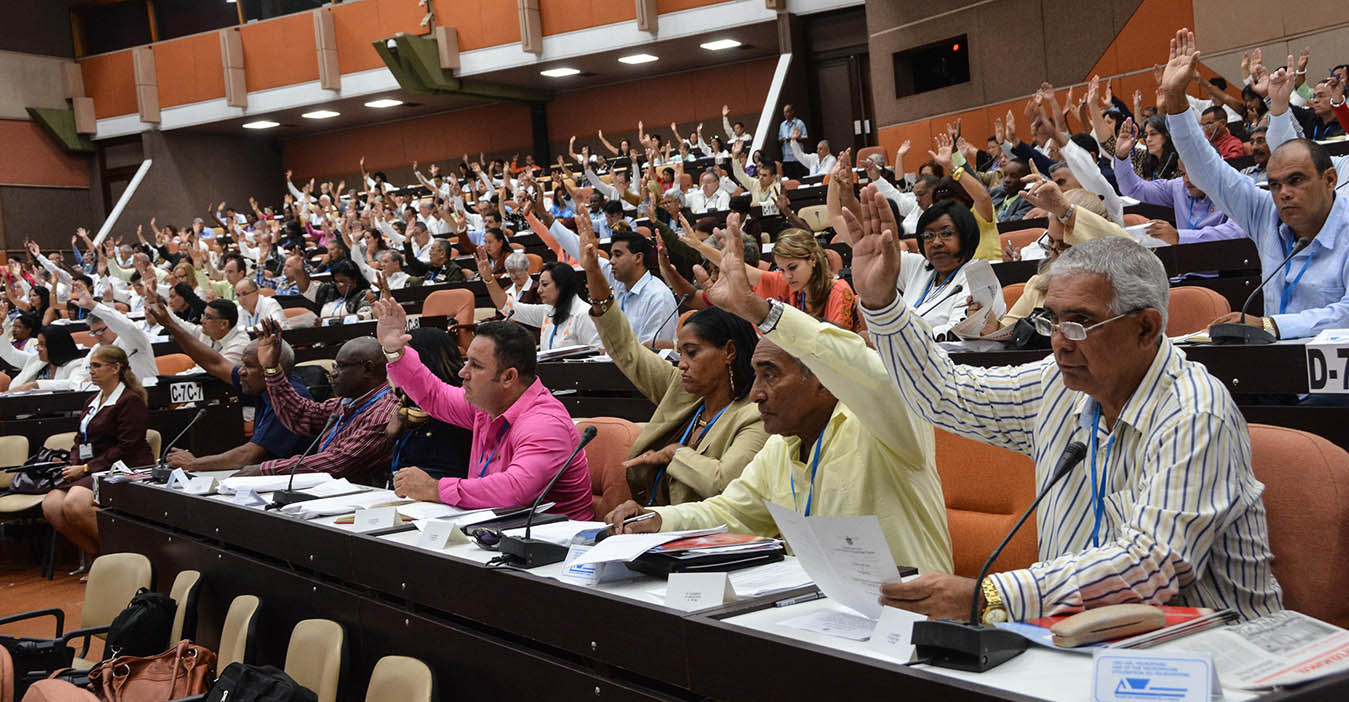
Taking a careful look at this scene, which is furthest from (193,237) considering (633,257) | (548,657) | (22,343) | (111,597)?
(548,657)

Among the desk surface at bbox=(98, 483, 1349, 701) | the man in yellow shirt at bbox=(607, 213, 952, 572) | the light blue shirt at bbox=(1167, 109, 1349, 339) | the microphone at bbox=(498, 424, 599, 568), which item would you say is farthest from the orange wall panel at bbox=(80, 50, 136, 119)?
the man in yellow shirt at bbox=(607, 213, 952, 572)

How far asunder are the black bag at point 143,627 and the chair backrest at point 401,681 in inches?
50.2

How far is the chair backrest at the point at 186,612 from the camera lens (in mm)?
3469

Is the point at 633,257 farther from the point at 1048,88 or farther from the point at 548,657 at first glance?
the point at 548,657

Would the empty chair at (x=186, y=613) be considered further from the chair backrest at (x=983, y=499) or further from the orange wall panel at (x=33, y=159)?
the orange wall panel at (x=33, y=159)

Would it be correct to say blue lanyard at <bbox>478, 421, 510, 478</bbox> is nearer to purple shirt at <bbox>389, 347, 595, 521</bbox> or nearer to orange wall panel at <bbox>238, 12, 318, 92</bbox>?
purple shirt at <bbox>389, 347, 595, 521</bbox>

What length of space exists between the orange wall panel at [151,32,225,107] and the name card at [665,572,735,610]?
18.4m

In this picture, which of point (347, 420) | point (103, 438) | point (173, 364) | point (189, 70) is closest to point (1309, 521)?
point (347, 420)

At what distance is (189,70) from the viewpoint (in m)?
18.3

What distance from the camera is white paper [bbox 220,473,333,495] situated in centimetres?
362

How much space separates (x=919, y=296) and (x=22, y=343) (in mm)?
10598

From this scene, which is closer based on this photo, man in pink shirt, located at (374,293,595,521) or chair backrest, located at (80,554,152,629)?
man in pink shirt, located at (374,293,595,521)

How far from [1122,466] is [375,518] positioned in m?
1.88

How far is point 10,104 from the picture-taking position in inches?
733
